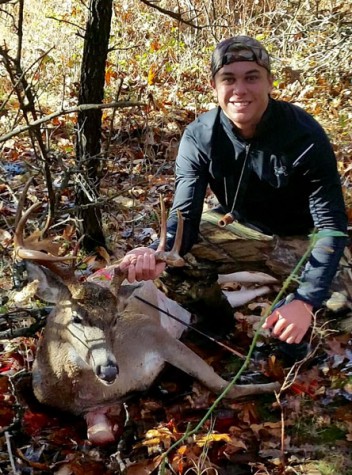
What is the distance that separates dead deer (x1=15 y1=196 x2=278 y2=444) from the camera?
3428mm

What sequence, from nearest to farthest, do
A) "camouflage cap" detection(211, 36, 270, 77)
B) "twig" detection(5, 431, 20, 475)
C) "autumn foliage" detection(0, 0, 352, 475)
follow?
"twig" detection(5, 431, 20, 475)
"autumn foliage" detection(0, 0, 352, 475)
"camouflage cap" detection(211, 36, 270, 77)

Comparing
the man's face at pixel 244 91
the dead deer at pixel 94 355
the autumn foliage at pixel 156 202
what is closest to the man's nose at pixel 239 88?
the man's face at pixel 244 91

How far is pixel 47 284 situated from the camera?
3520 millimetres

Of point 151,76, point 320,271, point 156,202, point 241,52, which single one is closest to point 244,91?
point 241,52

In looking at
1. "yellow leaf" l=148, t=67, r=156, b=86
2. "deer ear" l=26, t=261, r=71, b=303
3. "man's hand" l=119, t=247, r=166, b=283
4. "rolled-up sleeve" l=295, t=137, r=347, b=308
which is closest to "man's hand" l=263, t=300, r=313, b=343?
"rolled-up sleeve" l=295, t=137, r=347, b=308

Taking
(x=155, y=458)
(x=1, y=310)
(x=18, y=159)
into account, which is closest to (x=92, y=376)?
(x=155, y=458)

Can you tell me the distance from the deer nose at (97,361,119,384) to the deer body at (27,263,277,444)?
0.04 ft

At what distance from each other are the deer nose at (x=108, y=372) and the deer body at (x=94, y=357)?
1cm

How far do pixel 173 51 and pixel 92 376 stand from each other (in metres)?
6.76

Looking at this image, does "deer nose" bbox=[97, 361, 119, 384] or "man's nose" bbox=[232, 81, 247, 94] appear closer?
"deer nose" bbox=[97, 361, 119, 384]

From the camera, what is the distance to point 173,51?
30.4ft

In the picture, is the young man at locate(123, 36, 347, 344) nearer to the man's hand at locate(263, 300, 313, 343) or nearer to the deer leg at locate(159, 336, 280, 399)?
the man's hand at locate(263, 300, 313, 343)

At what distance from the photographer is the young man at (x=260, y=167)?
3.51 m

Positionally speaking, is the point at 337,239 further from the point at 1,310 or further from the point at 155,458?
the point at 1,310
